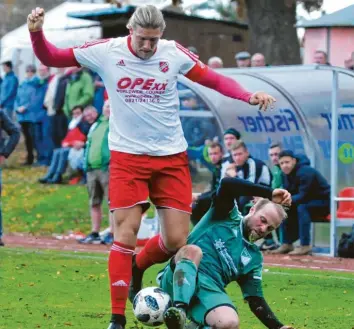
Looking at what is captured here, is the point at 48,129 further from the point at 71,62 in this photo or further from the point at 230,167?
the point at 71,62

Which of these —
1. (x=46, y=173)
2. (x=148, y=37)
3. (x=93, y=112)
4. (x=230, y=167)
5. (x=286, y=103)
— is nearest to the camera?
(x=148, y=37)

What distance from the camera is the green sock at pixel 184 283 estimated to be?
8.73 metres

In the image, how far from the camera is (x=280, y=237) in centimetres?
1766

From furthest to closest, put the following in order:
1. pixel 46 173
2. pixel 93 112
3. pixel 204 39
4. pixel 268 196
Answer: 1. pixel 204 39
2. pixel 46 173
3. pixel 93 112
4. pixel 268 196

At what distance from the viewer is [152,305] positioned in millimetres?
8969

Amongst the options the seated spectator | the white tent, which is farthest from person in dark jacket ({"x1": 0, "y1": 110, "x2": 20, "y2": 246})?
the white tent

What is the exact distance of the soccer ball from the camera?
8.95 metres

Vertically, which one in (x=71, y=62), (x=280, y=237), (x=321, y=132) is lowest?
(x=280, y=237)

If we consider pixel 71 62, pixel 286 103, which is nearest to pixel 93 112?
pixel 286 103

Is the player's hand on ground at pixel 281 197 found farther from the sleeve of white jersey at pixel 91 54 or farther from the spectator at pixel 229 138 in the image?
the spectator at pixel 229 138

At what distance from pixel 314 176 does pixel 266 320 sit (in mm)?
8223

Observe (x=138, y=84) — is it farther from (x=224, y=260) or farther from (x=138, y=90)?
(x=224, y=260)

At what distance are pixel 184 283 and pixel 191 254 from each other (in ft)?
0.92

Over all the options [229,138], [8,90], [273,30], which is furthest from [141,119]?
[8,90]
